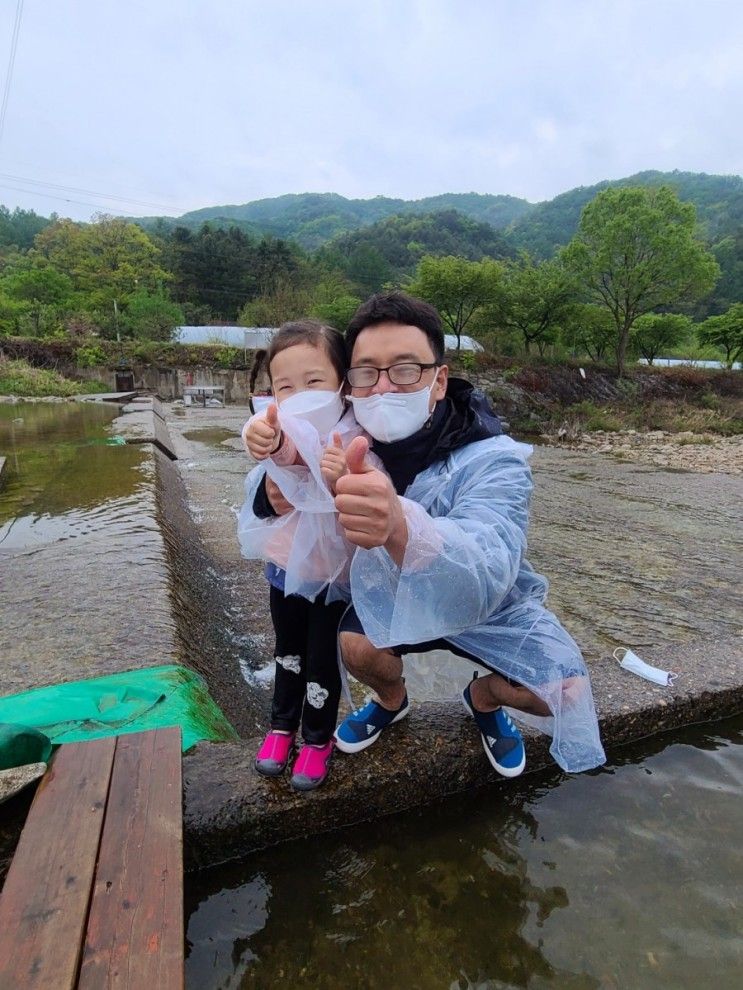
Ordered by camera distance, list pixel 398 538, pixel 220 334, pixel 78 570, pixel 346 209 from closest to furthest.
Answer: pixel 398 538
pixel 78 570
pixel 220 334
pixel 346 209

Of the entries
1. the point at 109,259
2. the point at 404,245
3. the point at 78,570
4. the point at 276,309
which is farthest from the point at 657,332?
the point at 404,245

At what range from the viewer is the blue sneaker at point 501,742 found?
200 cm

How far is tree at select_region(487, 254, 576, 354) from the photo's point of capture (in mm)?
29641

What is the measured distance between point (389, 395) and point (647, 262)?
31529mm

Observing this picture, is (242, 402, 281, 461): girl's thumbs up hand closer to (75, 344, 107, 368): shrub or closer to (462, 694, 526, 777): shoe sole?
(462, 694, 526, 777): shoe sole

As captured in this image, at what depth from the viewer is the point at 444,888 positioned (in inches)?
67.1

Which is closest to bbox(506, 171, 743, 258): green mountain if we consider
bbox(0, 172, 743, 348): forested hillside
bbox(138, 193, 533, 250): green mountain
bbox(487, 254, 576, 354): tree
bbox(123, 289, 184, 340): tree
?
bbox(0, 172, 743, 348): forested hillside

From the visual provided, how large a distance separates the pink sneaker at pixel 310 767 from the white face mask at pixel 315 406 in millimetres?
1033

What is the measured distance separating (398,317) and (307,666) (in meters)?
1.16

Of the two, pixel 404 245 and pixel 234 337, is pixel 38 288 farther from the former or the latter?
pixel 404 245

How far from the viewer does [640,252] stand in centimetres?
2816

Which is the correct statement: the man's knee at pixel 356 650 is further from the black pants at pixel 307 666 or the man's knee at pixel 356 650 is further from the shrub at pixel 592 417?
the shrub at pixel 592 417

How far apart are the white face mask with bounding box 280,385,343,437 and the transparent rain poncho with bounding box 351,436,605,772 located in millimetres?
346

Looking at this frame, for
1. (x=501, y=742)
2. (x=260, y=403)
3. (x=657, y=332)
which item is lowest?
(x=501, y=742)
